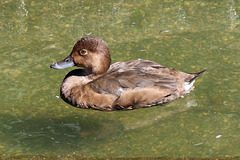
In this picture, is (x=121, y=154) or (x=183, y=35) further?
(x=183, y=35)

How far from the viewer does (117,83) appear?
664cm

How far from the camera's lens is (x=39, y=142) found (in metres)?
5.96

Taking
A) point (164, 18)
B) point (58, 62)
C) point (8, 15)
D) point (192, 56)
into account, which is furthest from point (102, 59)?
point (8, 15)

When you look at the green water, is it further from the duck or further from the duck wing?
the duck wing

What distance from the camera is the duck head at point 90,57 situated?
6.95 meters

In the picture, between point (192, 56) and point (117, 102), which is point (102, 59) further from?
point (192, 56)

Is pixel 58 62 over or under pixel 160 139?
over

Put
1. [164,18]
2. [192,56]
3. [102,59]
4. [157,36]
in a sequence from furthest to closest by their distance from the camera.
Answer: [164,18]
[157,36]
[192,56]
[102,59]

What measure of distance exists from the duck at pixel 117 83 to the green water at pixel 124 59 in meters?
0.14

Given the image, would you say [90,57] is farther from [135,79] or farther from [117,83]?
[135,79]

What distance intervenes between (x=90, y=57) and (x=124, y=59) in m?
0.86

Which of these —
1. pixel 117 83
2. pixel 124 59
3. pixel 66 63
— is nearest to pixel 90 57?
pixel 66 63

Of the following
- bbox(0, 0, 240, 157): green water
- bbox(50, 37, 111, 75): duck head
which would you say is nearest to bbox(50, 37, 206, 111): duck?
bbox(50, 37, 111, 75): duck head

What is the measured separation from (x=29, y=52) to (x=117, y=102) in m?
2.27
